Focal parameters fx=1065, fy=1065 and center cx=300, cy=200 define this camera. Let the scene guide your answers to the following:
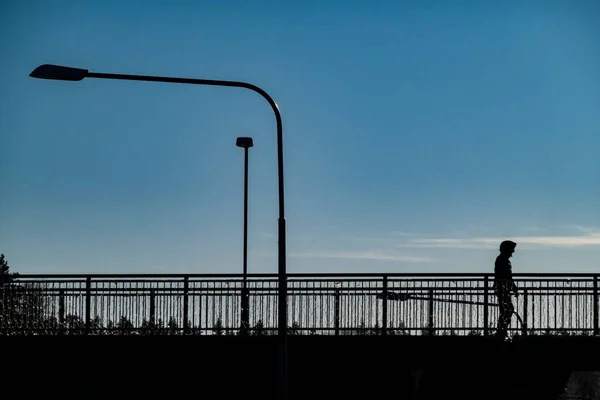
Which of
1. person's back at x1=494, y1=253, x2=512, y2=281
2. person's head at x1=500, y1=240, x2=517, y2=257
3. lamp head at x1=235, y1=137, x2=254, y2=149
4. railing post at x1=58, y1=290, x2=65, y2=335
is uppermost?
lamp head at x1=235, y1=137, x2=254, y2=149

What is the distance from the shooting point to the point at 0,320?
71.6ft

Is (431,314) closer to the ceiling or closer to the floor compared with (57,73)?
closer to the floor

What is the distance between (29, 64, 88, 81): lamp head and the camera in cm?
Answer: 1788

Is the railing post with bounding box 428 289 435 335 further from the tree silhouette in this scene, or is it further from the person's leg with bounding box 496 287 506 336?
the tree silhouette

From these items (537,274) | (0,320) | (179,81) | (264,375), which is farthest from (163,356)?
(537,274)

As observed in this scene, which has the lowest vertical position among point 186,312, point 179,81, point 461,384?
point 461,384

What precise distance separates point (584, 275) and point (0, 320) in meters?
11.8

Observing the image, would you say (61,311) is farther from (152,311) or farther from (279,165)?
(279,165)

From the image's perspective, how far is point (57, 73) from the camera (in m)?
18.0

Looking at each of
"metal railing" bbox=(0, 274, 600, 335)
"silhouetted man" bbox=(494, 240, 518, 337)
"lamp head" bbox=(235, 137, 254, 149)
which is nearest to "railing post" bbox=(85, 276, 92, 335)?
"metal railing" bbox=(0, 274, 600, 335)

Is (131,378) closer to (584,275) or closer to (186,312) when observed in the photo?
(186,312)

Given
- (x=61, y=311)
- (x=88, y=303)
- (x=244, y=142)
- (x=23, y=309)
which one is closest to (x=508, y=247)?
(x=88, y=303)

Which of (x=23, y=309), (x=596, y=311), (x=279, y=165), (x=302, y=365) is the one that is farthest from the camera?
(x=23, y=309)

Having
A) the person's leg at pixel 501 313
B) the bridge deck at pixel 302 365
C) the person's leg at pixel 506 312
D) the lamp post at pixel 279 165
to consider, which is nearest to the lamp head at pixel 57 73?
the lamp post at pixel 279 165
